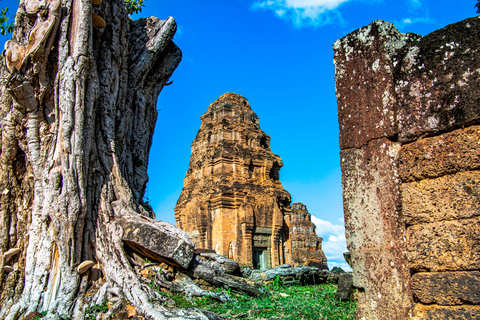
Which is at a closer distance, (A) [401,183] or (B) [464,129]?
(B) [464,129]

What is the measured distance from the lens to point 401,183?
2627mm

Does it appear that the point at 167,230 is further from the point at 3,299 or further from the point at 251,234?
the point at 251,234

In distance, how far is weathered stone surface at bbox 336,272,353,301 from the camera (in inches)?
235

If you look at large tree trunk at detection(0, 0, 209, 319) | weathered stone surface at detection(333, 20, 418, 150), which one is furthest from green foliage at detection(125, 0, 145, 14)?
weathered stone surface at detection(333, 20, 418, 150)

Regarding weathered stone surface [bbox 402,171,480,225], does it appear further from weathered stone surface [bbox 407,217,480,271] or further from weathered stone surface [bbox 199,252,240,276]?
weathered stone surface [bbox 199,252,240,276]

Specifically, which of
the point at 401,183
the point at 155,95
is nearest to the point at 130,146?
the point at 155,95

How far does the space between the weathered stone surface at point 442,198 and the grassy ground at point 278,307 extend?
263 centimetres

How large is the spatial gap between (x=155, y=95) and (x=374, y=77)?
6201 mm

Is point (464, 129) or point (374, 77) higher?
point (374, 77)

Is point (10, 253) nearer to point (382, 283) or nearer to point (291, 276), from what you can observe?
point (382, 283)

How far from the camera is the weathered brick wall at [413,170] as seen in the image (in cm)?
232

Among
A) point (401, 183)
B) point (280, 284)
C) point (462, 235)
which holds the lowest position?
point (280, 284)

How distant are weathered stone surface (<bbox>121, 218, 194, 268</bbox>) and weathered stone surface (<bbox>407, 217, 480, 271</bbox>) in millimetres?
3769

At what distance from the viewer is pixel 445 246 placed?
235 cm
